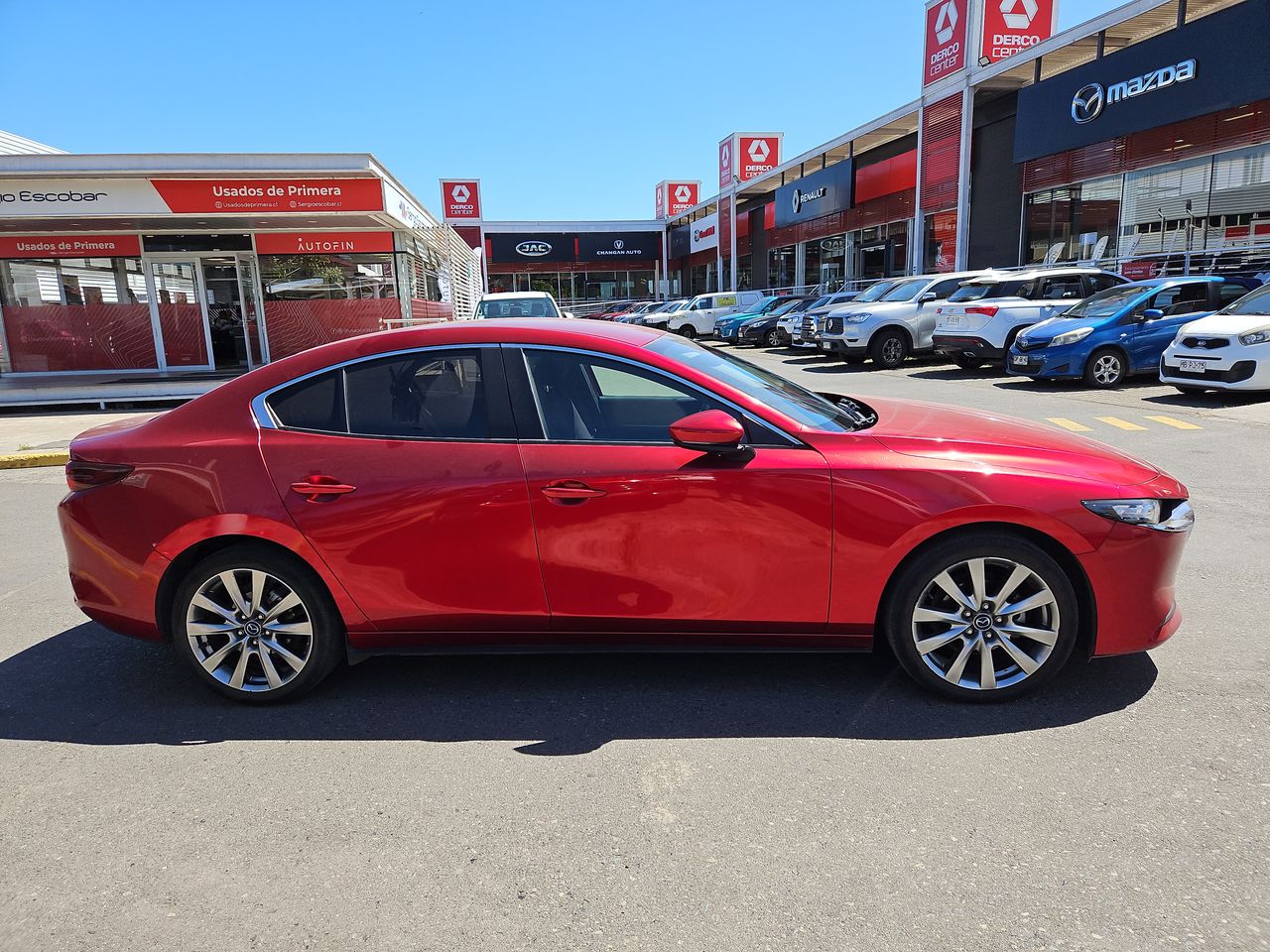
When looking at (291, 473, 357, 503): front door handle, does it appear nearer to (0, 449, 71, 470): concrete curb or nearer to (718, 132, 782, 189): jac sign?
(0, 449, 71, 470): concrete curb

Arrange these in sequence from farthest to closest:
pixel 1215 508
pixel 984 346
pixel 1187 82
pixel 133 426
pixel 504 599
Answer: pixel 1187 82
pixel 984 346
pixel 1215 508
pixel 133 426
pixel 504 599

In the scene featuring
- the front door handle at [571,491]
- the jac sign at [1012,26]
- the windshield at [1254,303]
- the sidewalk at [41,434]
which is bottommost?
the sidewalk at [41,434]

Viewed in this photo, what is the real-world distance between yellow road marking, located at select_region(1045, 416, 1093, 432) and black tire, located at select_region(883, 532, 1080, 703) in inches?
268

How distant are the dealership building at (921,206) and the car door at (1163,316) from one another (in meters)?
3.38

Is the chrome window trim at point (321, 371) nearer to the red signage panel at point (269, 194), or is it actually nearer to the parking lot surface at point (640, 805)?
the parking lot surface at point (640, 805)

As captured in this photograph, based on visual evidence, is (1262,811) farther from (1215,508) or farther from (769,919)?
(1215,508)

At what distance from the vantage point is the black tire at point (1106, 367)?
12891 mm

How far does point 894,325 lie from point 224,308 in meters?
13.8

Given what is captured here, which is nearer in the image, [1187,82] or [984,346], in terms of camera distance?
[984,346]

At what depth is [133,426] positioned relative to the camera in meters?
3.86

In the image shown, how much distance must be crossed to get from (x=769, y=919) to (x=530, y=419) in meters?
2.00

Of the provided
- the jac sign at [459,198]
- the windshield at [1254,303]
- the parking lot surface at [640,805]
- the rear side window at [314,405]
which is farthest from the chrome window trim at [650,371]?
the jac sign at [459,198]

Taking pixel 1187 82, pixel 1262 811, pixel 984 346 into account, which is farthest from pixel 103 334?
pixel 1187 82

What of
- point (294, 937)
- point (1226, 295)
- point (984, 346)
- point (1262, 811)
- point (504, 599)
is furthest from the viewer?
point (984, 346)
